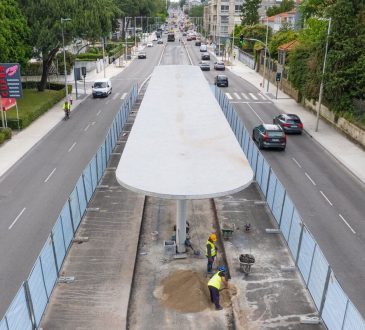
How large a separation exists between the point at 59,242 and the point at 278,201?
29.5 feet

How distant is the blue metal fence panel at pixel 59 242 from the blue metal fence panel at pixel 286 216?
8339 mm

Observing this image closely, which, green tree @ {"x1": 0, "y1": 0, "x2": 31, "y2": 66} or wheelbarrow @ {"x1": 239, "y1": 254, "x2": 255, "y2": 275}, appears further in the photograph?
green tree @ {"x1": 0, "y1": 0, "x2": 31, "y2": 66}

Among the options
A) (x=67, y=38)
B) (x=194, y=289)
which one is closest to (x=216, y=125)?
(x=194, y=289)

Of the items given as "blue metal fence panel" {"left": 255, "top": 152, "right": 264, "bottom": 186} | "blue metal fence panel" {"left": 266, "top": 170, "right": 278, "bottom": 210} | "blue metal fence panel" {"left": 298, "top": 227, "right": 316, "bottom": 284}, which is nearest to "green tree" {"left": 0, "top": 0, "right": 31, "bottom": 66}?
"blue metal fence panel" {"left": 255, "top": 152, "right": 264, "bottom": 186}

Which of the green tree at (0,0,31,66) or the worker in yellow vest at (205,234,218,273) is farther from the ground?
the green tree at (0,0,31,66)

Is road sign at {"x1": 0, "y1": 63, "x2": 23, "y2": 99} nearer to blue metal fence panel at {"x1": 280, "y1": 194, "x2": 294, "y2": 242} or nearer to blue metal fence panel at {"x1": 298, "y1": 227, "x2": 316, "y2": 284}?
blue metal fence panel at {"x1": 280, "y1": 194, "x2": 294, "y2": 242}

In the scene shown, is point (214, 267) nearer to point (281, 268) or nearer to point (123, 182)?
point (281, 268)

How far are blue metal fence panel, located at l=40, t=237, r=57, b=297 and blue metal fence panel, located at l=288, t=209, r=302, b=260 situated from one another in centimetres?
828

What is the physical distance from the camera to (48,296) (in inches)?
502

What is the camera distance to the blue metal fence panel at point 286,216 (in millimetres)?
15989

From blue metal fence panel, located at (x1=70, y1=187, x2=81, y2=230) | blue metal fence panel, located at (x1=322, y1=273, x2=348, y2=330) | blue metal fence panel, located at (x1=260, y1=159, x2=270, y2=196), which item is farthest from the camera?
blue metal fence panel, located at (x1=260, y1=159, x2=270, y2=196)

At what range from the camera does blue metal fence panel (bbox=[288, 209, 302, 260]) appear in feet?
48.6

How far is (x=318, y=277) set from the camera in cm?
1263

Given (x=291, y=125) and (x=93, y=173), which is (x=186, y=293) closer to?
(x=93, y=173)
